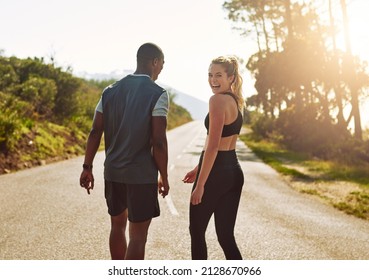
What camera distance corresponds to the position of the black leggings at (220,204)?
12.0ft

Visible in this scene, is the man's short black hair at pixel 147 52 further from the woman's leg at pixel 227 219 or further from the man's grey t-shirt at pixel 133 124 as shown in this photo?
the woman's leg at pixel 227 219

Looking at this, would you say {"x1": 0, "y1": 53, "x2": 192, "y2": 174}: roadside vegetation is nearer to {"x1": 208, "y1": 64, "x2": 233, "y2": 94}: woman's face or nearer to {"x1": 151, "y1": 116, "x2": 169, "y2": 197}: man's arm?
{"x1": 151, "y1": 116, "x2": 169, "y2": 197}: man's arm

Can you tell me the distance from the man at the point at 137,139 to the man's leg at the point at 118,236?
177 mm

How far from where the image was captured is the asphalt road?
592cm

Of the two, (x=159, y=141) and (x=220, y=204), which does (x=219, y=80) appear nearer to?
(x=159, y=141)

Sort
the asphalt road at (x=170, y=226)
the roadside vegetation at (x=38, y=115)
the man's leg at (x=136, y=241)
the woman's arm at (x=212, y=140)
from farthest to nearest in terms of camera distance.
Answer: the roadside vegetation at (x=38, y=115)
the asphalt road at (x=170, y=226)
the man's leg at (x=136, y=241)
the woman's arm at (x=212, y=140)

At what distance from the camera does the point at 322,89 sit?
29.7 metres

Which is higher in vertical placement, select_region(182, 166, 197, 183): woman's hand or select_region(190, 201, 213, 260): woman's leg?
select_region(182, 166, 197, 183): woman's hand

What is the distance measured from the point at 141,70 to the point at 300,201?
802 cm

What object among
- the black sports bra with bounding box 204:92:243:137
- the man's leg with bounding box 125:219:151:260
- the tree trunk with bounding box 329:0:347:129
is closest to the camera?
the black sports bra with bounding box 204:92:243:137

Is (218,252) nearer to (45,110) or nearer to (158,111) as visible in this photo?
(158,111)

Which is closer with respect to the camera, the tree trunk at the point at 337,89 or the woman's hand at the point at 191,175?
the woman's hand at the point at 191,175

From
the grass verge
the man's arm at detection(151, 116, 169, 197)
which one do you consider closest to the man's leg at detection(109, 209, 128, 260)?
the man's arm at detection(151, 116, 169, 197)

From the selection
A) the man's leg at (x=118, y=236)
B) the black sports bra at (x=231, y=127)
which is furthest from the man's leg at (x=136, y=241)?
the black sports bra at (x=231, y=127)
